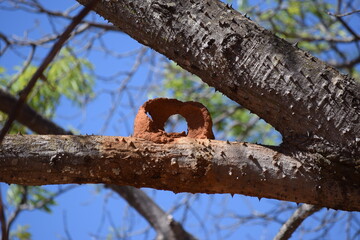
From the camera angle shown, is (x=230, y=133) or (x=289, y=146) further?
(x=230, y=133)

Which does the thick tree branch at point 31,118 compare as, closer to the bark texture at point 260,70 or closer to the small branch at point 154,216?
the small branch at point 154,216

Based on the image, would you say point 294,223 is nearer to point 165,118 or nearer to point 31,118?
point 165,118

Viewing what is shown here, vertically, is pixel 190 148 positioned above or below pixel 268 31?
below

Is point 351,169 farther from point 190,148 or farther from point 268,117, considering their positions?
point 190,148

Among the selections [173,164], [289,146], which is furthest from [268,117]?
[173,164]

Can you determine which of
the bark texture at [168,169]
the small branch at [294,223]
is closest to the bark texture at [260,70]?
the bark texture at [168,169]

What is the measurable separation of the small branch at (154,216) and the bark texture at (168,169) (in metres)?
2.60

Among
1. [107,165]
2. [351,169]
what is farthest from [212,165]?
[351,169]

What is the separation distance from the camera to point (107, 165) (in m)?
2.05

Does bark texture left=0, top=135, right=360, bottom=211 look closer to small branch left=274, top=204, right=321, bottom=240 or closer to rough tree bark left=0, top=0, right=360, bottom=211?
rough tree bark left=0, top=0, right=360, bottom=211

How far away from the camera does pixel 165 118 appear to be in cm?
242

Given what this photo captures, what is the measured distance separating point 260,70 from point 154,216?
2.88 m

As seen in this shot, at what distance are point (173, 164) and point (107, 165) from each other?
10.0 inches

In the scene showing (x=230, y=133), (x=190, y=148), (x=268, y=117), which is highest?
(x=230, y=133)
